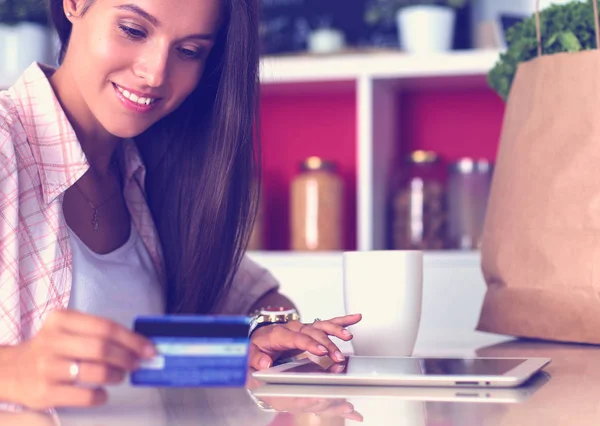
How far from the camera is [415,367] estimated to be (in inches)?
27.0

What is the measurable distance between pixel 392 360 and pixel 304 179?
1.43 meters

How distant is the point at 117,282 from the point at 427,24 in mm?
1240

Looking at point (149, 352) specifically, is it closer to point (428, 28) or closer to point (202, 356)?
point (202, 356)

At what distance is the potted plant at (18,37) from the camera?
2.26 m

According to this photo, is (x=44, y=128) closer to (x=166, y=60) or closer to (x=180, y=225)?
(x=166, y=60)

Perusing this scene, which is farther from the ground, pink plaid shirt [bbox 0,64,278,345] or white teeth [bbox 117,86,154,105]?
white teeth [bbox 117,86,154,105]

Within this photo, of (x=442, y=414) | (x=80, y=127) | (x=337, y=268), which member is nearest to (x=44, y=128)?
(x=80, y=127)

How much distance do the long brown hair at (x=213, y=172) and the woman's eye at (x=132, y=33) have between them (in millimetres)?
146

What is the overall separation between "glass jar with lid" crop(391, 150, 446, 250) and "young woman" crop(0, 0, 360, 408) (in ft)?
2.66

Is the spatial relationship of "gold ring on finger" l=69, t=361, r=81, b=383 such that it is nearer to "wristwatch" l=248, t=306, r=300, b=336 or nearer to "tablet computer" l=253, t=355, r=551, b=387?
"tablet computer" l=253, t=355, r=551, b=387

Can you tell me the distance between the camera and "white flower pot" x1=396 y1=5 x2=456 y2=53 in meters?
2.06

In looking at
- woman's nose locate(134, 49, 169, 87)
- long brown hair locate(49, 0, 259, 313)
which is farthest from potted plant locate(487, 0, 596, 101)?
woman's nose locate(134, 49, 169, 87)

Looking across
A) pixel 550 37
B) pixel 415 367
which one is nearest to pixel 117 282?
pixel 415 367

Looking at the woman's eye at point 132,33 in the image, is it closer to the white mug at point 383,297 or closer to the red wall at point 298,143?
the white mug at point 383,297
